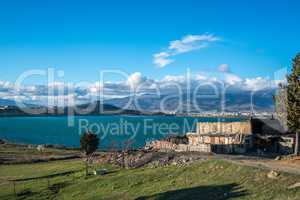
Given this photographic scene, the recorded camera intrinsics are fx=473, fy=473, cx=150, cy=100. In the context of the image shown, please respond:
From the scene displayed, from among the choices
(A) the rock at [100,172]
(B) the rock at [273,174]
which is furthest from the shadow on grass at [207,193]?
(A) the rock at [100,172]

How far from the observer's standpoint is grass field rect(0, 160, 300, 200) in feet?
126

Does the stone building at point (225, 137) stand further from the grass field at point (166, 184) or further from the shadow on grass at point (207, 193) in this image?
the shadow on grass at point (207, 193)

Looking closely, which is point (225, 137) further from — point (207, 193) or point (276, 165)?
point (207, 193)

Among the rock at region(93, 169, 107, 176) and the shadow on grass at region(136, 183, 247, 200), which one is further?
the rock at region(93, 169, 107, 176)

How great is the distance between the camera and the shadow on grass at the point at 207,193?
127 feet

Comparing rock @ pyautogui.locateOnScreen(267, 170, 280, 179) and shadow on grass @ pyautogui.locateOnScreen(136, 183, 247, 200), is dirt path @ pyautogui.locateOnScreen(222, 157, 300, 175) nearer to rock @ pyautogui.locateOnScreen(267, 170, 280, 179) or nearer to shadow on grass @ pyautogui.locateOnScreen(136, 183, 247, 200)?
rock @ pyautogui.locateOnScreen(267, 170, 280, 179)

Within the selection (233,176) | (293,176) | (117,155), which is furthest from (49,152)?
(293,176)

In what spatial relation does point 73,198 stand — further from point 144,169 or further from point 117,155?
point 117,155

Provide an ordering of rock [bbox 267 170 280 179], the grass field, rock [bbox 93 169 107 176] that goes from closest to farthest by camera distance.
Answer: the grass field
rock [bbox 267 170 280 179]
rock [bbox 93 169 107 176]

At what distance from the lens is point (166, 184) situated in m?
45.9

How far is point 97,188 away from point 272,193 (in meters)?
20.3

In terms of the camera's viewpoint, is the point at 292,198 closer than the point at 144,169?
Yes

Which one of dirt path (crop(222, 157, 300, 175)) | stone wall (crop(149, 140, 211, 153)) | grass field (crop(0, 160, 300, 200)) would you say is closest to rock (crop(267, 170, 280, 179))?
grass field (crop(0, 160, 300, 200))

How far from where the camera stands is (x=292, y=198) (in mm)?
34031
